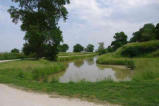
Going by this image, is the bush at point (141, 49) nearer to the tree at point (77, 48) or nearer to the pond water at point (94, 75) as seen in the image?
the pond water at point (94, 75)

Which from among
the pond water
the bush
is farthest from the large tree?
the bush

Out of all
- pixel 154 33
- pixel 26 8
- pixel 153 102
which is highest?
pixel 26 8

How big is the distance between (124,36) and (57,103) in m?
70.5

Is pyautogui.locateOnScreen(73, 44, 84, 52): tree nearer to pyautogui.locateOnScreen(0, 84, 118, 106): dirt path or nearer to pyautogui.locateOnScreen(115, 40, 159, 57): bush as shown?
pyautogui.locateOnScreen(115, 40, 159, 57): bush

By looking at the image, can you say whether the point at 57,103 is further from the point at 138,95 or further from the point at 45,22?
the point at 45,22

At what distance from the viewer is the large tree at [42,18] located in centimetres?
2447

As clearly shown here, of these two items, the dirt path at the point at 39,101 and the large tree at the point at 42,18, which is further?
the large tree at the point at 42,18

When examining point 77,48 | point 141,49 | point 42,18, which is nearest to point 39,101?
point 42,18

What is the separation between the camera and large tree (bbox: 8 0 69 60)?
24469mm

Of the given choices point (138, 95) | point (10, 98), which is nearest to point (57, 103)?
point (10, 98)

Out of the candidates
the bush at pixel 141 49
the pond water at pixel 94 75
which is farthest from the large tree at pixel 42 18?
the bush at pixel 141 49

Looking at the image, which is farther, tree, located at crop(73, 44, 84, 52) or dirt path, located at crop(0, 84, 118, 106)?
tree, located at crop(73, 44, 84, 52)

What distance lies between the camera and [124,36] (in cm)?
7138

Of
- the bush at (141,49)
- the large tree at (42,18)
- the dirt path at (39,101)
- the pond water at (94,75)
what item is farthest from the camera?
the bush at (141,49)
